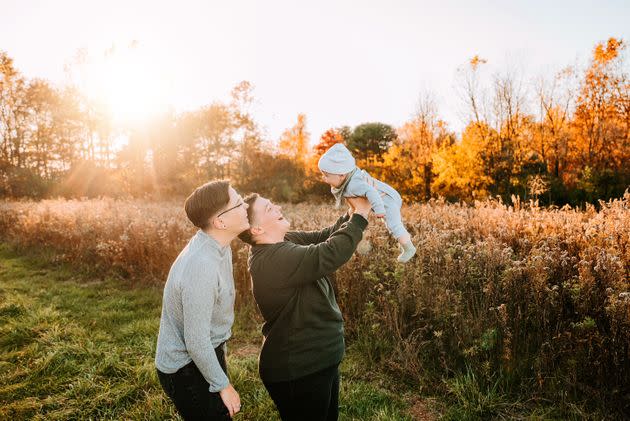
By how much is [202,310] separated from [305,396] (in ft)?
2.59

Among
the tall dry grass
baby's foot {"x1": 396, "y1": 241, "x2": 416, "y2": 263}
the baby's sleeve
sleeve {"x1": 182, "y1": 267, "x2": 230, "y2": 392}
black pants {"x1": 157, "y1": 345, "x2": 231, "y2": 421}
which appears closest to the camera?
sleeve {"x1": 182, "y1": 267, "x2": 230, "y2": 392}


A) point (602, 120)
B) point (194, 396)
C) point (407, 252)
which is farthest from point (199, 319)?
point (602, 120)

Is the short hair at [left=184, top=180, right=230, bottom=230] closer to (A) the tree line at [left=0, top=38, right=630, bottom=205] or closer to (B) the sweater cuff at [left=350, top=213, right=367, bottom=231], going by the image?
(B) the sweater cuff at [left=350, top=213, right=367, bottom=231]

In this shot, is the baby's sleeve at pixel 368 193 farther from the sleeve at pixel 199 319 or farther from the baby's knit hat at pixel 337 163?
the sleeve at pixel 199 319

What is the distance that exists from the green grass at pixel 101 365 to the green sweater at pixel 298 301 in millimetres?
1635

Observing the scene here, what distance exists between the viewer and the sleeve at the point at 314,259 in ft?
6.56

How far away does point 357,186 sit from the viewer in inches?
103

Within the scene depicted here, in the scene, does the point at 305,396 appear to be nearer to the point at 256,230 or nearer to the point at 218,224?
the point at 256,230

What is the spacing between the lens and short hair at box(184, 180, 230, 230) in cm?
201

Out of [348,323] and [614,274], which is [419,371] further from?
[614,274]

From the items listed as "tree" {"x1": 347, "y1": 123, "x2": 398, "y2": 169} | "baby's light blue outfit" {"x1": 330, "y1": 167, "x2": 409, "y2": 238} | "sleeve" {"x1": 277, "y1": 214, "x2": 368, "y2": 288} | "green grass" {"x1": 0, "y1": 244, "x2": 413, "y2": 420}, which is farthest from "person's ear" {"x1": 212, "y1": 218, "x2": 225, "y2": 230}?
"tree" {"x1": 347, "y1": 123, "x2": 398, "y2": 169}

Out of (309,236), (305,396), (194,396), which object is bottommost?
(305,396)

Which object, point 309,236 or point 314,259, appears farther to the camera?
point 309,236

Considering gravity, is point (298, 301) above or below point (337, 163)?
below
